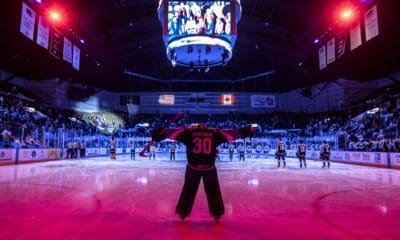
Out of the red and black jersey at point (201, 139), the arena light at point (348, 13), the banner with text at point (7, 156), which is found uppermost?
the arena light at point (348, 13)

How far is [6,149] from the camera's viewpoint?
58.5ft

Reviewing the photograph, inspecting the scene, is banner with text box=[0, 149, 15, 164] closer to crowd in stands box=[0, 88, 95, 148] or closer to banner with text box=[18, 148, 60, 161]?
crowd in stands box=[0, 88, 95, 148]

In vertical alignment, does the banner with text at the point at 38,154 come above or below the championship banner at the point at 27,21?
below

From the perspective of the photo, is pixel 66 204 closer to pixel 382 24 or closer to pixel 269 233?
pixel 269 233

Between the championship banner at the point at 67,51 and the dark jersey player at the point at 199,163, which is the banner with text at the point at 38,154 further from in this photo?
the dark jersey player at the point at 199,163

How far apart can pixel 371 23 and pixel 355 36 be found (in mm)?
1676

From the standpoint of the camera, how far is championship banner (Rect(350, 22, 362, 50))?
761 inches

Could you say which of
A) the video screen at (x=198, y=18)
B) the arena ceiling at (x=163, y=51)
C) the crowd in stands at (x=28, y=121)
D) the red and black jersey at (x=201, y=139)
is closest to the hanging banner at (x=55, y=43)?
the arena ceiling at (x=163, y=51)

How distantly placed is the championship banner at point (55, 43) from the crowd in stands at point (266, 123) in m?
5.32

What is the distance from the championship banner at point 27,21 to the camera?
17281 millimetres

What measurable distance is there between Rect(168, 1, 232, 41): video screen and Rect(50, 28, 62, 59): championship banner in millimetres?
8805

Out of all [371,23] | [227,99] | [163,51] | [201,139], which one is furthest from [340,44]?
[163,51]

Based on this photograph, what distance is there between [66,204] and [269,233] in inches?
171

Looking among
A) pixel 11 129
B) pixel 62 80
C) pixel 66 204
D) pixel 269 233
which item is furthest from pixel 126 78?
pixel 269 233
